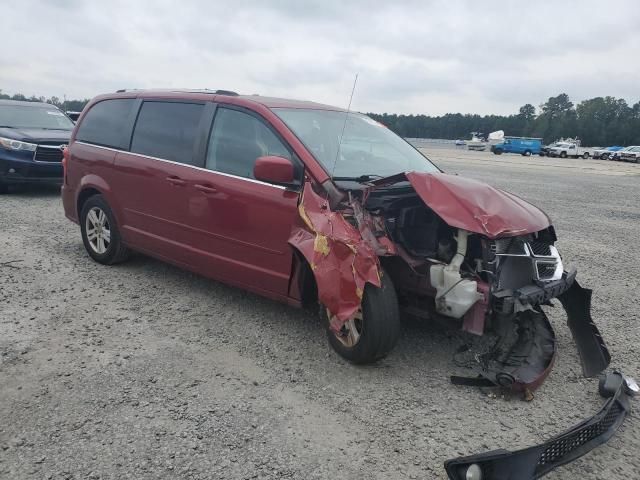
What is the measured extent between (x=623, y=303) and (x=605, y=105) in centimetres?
12167

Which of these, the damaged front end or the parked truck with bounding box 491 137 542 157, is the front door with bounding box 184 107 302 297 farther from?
the parked truck with bounding box 491 137 542 157

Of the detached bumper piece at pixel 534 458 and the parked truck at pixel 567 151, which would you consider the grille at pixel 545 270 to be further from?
the parked truck at pixel 567 151

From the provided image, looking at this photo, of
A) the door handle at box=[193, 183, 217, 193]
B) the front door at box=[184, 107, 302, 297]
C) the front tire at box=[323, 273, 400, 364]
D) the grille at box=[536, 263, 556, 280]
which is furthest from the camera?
the door handle at box=[193, 183, 217, 193]

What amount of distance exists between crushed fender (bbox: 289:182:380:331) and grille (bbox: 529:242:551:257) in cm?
111

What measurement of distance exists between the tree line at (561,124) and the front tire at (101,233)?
82209 millimetres

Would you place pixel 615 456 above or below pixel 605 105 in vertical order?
below

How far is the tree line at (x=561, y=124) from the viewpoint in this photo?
90.9m

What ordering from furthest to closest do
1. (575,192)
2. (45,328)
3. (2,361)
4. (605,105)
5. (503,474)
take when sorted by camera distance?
(605,105) → (575,192) → (45,328) → (2,361) → (503,474)

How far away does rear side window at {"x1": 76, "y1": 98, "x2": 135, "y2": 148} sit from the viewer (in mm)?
5137

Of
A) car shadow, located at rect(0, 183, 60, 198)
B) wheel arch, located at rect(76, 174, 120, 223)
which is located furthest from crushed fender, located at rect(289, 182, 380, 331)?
car shadow, located at rect(0, 183, 60, 198)

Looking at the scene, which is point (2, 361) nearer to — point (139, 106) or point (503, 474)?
point (139, 106)

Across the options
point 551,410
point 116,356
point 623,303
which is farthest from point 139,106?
point 623,303

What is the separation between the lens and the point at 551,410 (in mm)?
3131

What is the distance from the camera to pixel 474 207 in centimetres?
317
